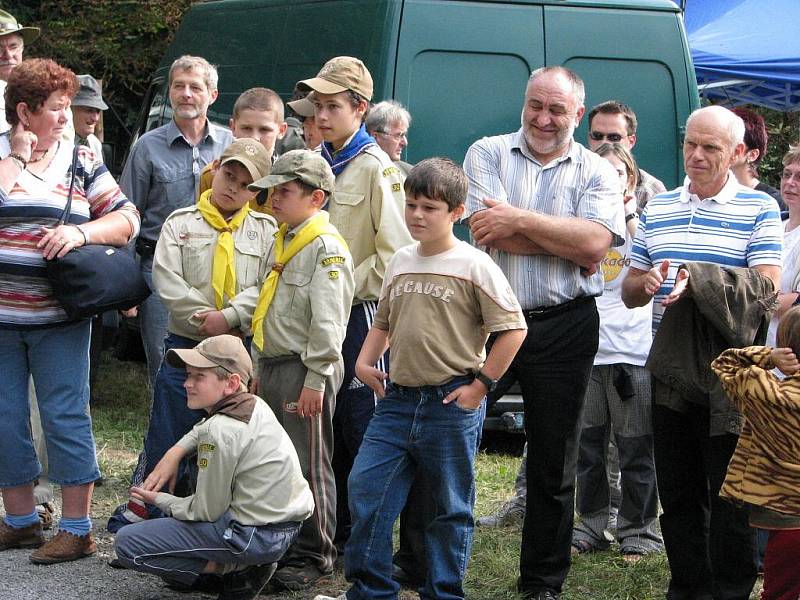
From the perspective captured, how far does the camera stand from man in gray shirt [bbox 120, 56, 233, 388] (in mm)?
6727

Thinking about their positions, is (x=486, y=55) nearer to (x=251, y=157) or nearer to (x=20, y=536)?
(x=251, y=157)

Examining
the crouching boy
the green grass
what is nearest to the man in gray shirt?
the green grass

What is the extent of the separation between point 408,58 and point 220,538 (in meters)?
3.35

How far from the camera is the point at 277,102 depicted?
6.49 m

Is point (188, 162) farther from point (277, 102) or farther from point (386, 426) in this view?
point (386, 426)

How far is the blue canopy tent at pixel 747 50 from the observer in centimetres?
1196

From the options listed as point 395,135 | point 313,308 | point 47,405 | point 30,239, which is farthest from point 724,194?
point 47,405

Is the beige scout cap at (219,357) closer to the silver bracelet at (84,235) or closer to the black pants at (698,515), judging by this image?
the silver bracelet at (84,235)

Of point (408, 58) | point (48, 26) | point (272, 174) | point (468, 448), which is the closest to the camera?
point (468, 448)

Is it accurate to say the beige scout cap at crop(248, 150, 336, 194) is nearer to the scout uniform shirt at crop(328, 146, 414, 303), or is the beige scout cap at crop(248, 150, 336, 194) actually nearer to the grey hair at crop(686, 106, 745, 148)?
the scout uniform shirt at crop(328, 146, 414, 303)

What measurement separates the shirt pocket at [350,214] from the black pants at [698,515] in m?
1.36

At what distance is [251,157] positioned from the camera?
17.8 ft

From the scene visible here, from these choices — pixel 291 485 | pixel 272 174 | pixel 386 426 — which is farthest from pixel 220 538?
pixel 272 174

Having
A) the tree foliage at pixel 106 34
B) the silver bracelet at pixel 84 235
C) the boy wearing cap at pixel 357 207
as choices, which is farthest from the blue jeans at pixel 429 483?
the tree foliage at pixel 106 34
